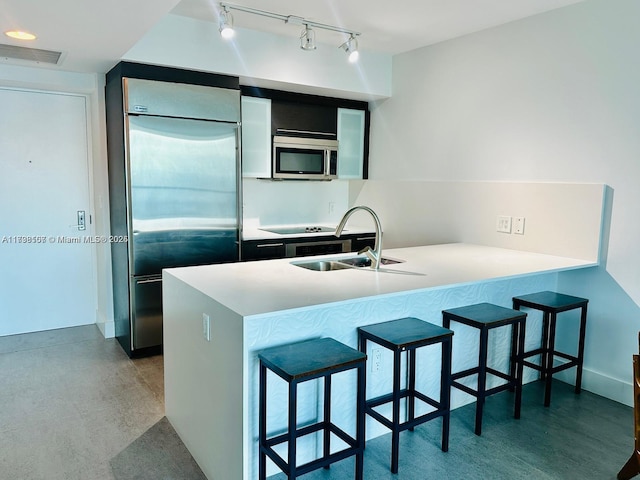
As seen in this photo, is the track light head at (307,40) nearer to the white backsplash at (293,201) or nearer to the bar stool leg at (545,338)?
the white backsplash at (293,201)

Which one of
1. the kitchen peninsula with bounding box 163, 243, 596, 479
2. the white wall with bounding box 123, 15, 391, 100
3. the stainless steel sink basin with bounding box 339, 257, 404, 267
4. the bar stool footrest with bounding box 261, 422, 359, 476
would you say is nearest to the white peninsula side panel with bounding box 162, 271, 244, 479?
the kitchen peninsula with bounding box 163, 243, 596, 479

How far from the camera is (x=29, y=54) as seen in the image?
10.3ft

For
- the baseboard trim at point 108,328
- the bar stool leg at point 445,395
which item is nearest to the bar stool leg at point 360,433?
the bar stool leg at point 445,395

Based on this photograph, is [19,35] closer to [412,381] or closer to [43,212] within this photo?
[43,212]

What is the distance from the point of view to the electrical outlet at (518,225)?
3.41 meters

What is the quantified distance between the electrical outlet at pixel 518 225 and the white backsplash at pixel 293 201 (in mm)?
A: 2124

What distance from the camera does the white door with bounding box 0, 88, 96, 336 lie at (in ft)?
12.8

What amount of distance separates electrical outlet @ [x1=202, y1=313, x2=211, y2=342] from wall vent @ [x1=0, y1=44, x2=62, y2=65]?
86.1 inches

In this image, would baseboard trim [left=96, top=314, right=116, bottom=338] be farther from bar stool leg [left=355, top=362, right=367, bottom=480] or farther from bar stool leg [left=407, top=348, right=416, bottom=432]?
bar stool leg [left=355, top=362, right=367, bottom=480]

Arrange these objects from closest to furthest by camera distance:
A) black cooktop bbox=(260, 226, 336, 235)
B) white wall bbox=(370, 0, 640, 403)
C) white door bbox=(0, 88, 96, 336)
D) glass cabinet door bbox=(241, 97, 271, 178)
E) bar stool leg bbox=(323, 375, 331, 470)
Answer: bar stool leg bbox=(323, 375, 331, 470) < white wall bbox=(370, 0, 640, 403) < white door bbox=(0, 88, 96, 336) < glass cabinet door bbox=(241, 97, 271, 178) < black cooktop bbox=(260, 226, 336, 235)

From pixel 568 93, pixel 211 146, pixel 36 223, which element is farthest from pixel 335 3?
pixel 36 223

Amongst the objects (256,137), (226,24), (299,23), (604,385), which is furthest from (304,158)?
(604,385)

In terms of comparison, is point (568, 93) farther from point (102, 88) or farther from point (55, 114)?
point (55, 114)

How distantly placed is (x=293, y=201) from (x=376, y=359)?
268 centimetres
